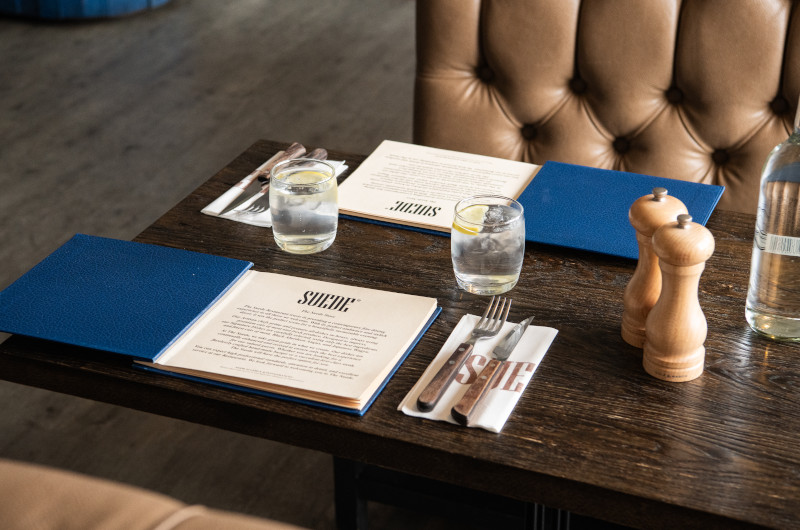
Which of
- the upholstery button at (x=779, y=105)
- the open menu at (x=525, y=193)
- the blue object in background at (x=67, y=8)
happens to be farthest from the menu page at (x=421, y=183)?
the blue object in background at (x=67, y=8)

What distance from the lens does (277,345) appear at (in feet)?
2.85

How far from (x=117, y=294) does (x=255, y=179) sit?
0.34 m

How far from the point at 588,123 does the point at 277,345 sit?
86 cm

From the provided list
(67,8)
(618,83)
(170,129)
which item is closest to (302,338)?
(618,83)

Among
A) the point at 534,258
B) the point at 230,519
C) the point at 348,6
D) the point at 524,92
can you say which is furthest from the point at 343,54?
the point at 230,519

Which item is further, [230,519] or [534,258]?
[534,258]

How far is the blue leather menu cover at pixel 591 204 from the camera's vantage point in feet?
3.45

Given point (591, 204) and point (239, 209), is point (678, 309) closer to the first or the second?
point (591, 204)

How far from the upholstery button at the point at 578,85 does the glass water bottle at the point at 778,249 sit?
70cm

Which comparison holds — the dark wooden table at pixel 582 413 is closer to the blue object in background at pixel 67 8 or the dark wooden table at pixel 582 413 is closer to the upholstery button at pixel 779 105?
the upholstery button at pixel 779 105

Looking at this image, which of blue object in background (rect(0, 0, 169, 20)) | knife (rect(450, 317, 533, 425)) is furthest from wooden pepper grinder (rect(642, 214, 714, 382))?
blue object in background (rect(0, 0, 169, 20))

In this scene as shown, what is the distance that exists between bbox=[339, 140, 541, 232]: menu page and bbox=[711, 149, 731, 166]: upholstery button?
0.42 metres

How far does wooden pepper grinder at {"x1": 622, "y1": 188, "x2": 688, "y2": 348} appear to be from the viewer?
33.0 inches

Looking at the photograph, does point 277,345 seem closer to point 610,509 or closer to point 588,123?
point 610,509
